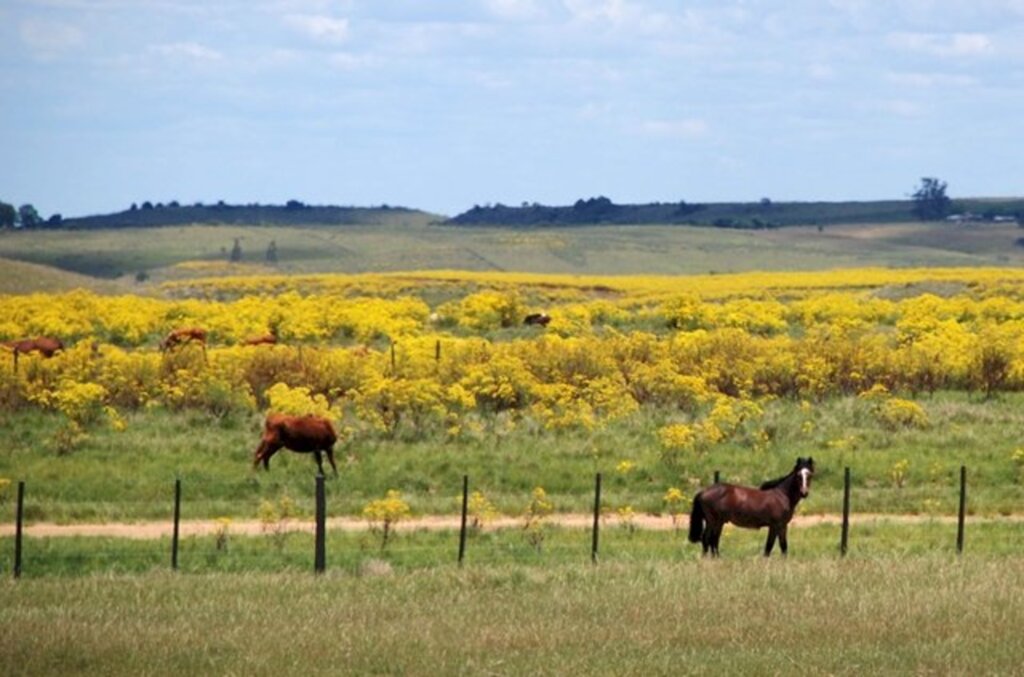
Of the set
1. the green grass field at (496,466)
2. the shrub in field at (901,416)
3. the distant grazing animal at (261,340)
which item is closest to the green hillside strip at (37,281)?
the distant grazing animal at (261,340)

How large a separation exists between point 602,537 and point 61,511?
787cm

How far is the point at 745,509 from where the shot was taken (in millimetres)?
24359

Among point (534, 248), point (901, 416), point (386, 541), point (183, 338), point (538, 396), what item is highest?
point (534, 248)

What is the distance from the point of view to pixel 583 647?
1781 cm

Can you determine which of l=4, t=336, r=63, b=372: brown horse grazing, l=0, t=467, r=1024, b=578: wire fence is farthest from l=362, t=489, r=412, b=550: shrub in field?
l=4, t=336, r=63, b=372: brown horse grazing

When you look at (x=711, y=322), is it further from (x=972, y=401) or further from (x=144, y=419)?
(x=144, y=419)

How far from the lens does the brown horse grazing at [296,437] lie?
32.3 m

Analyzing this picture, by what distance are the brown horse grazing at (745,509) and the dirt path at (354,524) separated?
3569mm

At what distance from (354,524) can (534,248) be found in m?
126

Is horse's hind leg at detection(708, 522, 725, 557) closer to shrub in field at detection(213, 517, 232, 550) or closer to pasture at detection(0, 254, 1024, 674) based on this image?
pasture at detection(0, 254, 1024, 674)

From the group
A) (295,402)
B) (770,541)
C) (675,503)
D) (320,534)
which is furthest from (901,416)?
(320,534)

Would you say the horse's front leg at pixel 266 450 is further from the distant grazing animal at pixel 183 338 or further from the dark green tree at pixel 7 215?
the dark green tree at pixel 7 215

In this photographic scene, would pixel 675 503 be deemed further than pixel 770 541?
Yes

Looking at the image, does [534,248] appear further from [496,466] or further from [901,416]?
[496,466]
